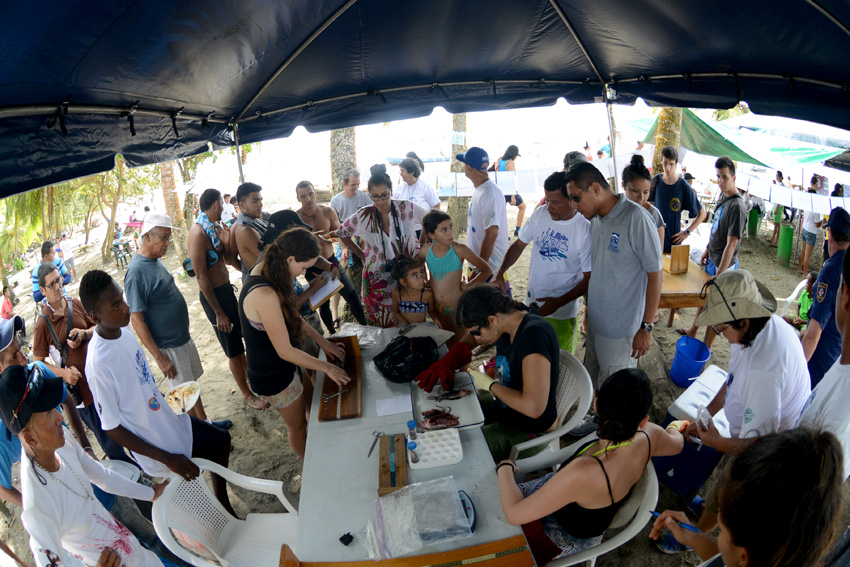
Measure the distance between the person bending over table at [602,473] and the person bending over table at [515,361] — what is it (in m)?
0.45

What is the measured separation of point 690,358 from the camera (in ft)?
13.8

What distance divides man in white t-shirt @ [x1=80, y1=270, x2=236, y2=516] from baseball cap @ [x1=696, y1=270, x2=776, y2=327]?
2.66 meters

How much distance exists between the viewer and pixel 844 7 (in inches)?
86.7

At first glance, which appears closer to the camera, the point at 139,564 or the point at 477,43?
the point at 139,564

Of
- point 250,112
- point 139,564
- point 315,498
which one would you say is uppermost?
point 250,112

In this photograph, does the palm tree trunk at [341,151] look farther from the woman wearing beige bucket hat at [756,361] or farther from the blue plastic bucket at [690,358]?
the woman wearing beige bucket hat at [756,361]

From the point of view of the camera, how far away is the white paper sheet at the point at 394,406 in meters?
2.53

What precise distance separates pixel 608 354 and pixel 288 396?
2.26 meters

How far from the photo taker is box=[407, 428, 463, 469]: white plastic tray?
2.10 meters

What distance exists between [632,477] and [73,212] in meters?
20.2

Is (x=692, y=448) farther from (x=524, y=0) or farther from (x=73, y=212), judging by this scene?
(x=73, y=212)

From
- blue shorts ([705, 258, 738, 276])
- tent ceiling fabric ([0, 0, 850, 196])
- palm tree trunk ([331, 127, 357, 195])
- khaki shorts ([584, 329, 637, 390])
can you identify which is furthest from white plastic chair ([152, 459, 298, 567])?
palm tree trunk ([331, 127, 357, 195])

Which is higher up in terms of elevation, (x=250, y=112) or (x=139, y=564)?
(x=250, y=112)

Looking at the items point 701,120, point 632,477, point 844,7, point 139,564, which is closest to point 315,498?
point 139,564
